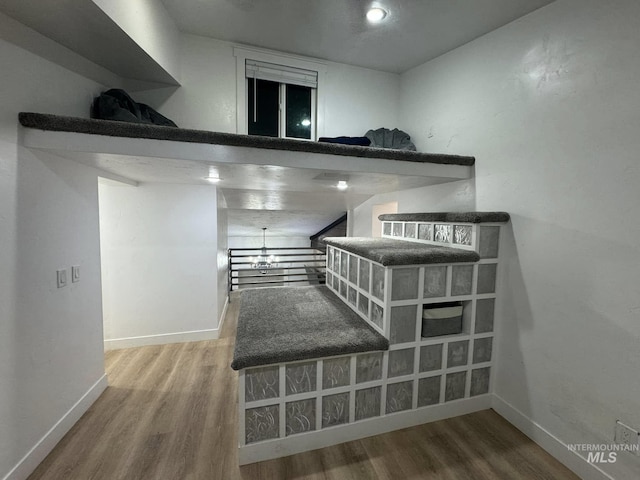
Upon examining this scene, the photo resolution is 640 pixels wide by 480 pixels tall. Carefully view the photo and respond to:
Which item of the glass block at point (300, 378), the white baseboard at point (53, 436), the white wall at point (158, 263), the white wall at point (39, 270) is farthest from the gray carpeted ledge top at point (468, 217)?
the white baseboard at point (53, 436)

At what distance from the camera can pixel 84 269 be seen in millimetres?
1720

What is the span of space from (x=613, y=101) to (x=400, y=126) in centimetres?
169

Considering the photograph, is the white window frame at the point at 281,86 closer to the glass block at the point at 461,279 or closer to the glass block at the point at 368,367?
the glass block at the point at 461,279

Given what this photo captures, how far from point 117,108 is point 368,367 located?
2.11 metres

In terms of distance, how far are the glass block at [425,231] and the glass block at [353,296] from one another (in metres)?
0.72

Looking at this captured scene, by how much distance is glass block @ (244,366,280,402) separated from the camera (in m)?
1.33

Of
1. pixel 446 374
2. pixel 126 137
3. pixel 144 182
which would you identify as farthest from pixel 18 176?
pixel 446 374

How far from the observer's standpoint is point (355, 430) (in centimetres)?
152

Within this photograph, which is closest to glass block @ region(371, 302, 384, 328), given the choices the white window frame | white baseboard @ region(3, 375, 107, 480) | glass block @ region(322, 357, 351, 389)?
glass block @ region(322, 357, 351, 389)

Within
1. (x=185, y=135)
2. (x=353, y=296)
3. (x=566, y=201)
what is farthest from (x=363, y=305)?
(x=185, y=135)

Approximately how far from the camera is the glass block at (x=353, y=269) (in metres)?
1.93

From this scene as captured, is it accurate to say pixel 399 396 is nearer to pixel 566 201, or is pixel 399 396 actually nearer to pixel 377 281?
pixel 377 281

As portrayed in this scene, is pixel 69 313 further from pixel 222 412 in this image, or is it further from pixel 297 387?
pixel 297 387

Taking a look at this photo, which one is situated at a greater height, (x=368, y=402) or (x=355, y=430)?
(x=368, y=402)
